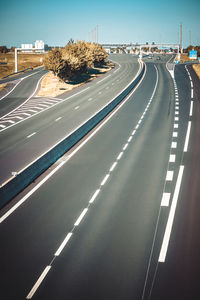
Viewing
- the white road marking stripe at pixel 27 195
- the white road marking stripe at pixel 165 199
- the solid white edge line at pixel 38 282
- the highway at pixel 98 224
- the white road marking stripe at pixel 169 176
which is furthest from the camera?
the white road marking stripe at pixel 169 176

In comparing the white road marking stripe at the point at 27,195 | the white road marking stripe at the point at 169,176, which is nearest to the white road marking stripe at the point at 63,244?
the white road marking stripe at the point at 27,195

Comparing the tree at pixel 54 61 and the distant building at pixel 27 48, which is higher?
the distant building at pixel 27 48

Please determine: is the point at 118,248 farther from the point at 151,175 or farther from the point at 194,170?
the point at 194,170

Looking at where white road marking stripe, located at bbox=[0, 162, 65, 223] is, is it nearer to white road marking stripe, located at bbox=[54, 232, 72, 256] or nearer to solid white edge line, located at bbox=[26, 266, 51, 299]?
white road marking stripe, located at bbox=[54, 232, 72, 256]

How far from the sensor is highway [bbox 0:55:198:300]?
9.95 meters

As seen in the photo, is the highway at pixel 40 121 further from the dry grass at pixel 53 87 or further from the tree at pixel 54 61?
the tree at pixel 54 61

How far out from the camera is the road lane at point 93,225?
394 inches

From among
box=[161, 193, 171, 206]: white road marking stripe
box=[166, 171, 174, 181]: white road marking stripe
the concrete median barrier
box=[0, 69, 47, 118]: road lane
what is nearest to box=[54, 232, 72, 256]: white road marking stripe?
the concrete median barrier

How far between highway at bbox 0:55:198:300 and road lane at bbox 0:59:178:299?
0.11 ft

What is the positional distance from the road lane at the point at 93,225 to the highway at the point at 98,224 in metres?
0.03

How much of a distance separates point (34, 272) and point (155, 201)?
24.2 ft

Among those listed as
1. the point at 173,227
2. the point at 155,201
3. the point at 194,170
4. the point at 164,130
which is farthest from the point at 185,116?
the point at 173,227

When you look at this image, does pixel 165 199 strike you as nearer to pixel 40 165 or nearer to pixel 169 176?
pixel 169 176

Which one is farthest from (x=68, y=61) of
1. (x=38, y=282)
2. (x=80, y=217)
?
(x=38, y=282)
